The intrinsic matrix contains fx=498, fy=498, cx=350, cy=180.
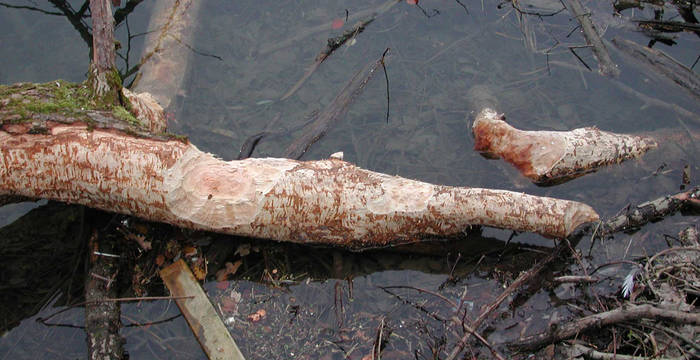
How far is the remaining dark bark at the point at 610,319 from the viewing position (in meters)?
2.56

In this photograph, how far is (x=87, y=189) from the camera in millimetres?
2875

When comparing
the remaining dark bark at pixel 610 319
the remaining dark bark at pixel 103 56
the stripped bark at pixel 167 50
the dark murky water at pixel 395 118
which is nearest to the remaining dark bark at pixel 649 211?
the dark murky water at pixel 395 118

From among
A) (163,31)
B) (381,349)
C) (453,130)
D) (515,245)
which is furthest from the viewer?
(163,31)

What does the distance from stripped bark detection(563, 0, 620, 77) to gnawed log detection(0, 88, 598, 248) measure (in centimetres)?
181

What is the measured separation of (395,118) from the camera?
415 centimetres

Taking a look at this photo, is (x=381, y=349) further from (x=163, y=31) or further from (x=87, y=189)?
(x=163, y=31)

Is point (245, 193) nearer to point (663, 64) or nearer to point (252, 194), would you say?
point (252, 194)

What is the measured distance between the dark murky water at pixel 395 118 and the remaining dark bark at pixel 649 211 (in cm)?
12

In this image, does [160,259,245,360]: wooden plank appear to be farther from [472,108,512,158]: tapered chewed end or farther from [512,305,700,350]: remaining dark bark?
[472,108,512,158]: tapered chewed end

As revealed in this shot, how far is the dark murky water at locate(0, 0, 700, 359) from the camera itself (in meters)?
3.03

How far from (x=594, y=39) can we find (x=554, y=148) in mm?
1452

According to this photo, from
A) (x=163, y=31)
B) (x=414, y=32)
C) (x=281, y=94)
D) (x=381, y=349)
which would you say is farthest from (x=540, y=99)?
(x=163, y=31)

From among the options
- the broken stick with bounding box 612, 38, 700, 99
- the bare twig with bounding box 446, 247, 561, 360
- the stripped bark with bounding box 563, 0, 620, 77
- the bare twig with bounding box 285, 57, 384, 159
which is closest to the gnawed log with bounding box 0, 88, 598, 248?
the bare twig with bounding box 446, 247, 561, 360

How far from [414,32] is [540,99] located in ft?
4.19
